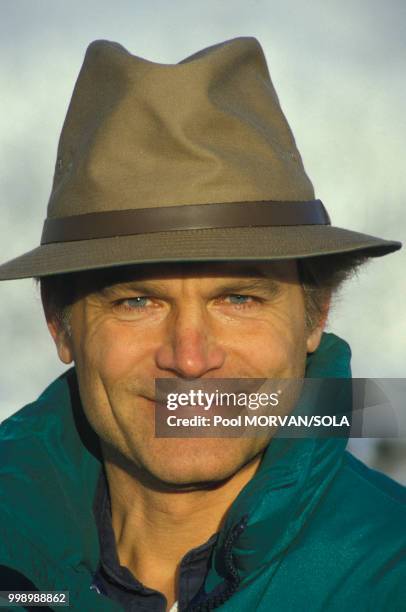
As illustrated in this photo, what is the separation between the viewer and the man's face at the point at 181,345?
4117 mm

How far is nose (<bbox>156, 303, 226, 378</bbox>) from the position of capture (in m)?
4.02

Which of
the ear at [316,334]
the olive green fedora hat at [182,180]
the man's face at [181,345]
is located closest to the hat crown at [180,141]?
the olive green fedora hat at [182,180]

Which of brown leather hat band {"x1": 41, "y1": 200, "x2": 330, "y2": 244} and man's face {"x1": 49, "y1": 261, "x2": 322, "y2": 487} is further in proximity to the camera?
man's face {"x1": 49, "y1": 261, "x2": 322, "y2": 487}

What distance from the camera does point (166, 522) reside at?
4523 millimetres

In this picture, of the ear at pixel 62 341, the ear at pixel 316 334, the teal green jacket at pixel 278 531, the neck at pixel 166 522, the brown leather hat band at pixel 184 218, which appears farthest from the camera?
the ear at pixel 62 341

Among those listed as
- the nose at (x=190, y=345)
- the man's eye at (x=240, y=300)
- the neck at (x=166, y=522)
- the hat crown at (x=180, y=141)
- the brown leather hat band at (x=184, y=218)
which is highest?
the hat crown at (x=180, y=141)

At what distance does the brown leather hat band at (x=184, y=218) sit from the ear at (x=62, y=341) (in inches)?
27.6

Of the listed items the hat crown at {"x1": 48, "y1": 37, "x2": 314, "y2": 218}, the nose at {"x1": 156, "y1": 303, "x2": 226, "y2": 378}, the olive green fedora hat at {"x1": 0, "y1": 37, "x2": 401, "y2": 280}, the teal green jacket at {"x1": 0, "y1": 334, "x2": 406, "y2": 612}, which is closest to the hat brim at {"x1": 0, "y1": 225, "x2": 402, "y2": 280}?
the olive green fedora hat at {"x1": 0, "y1": 37, "x2": 401, "y2": 280}

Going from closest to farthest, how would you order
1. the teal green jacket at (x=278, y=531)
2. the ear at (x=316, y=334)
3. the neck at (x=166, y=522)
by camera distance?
the teal green jacket at (x=278, y=531) → the neck at (x=166, y=522) → the ear at (x=316, y=334)

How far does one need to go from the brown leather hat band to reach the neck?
972 mm

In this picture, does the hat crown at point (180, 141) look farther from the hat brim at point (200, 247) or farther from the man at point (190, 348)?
the hat brim at point (200, 247)

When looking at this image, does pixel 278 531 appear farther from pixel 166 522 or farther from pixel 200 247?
pixel 200 247

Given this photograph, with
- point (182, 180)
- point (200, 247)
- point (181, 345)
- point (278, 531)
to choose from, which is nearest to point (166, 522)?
point (278, 531)

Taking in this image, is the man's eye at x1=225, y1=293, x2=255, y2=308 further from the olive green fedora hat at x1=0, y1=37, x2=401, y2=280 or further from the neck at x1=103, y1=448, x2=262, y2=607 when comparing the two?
the neck at x1=103, y1=448, x2=262, y2=607
